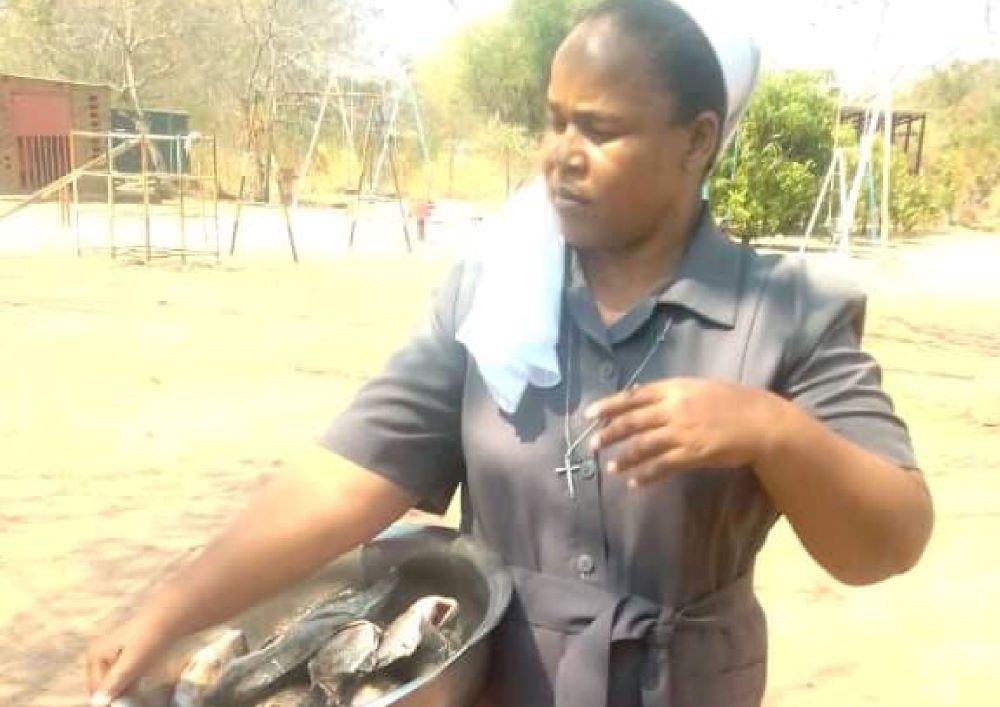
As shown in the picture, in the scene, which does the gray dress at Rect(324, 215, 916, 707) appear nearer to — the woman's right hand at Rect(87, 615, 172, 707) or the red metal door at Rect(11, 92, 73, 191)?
the woman's right hand at Rect(87, 615, 172, 707)

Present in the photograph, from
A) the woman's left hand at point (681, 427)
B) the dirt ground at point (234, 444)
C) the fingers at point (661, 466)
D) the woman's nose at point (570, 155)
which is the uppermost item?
the woman's nose at point (570, 155)

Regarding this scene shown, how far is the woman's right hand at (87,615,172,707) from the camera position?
3.94ft

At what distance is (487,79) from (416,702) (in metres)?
31.1

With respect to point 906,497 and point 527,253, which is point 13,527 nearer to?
point 527,253

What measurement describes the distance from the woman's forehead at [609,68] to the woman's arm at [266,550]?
0.48 m

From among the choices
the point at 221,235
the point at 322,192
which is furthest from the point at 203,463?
the point at 322,192

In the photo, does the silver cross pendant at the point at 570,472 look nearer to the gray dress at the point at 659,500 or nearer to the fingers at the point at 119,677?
the gray dress at the point at 659,500

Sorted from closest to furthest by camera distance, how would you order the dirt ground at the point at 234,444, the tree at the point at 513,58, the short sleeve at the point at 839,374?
the short sleeve at the point at 839,374
the dirt ground at the point at 234,444
the tree at the point at 513,58

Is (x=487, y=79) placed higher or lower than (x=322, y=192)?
higher

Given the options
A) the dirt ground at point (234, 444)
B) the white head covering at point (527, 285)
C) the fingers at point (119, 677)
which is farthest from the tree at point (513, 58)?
the fingers at point (119, 677)

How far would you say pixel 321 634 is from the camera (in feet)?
4.14

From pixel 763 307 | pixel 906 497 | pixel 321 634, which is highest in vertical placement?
pixel 763 307

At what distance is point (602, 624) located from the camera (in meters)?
1.20

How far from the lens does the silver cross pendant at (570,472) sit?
1.21 meters
